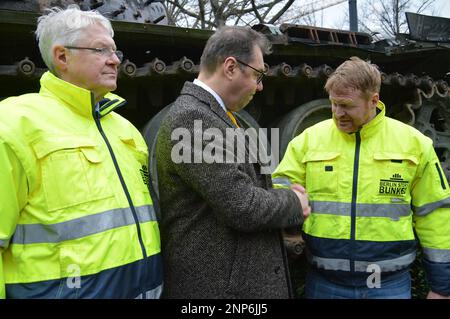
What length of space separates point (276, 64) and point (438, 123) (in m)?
2.81

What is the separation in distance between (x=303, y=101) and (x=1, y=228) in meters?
4.40

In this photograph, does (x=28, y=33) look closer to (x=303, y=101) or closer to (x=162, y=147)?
(x=162, y=147)

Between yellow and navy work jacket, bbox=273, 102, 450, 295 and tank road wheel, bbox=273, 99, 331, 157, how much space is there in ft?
8.89

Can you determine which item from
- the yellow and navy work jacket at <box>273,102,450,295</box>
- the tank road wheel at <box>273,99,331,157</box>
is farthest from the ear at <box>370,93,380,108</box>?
the tank road wheel at <box>273,99,331,157</box>

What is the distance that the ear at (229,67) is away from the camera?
185cm

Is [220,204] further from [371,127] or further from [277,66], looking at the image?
[277,66]

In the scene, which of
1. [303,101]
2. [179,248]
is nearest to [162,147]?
[179,248]

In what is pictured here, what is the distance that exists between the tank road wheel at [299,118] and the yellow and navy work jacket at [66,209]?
3308 millimetres

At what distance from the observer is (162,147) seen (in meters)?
1.84

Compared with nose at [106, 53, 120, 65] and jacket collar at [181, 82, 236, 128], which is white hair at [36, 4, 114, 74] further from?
jacket collar at [181, 82, 236, 128]

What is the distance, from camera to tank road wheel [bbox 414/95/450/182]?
5.83 meters

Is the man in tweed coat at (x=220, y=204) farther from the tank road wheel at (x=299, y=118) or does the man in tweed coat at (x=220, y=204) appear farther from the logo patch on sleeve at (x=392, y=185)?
the tank road wheel at (x=299, y=118)

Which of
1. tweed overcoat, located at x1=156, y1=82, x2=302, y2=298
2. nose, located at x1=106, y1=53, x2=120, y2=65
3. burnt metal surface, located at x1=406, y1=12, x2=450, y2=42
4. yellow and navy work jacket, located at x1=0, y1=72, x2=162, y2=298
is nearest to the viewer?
yellow and navy work jacket, located at x1=0, y1=72, x2=162, y2=298

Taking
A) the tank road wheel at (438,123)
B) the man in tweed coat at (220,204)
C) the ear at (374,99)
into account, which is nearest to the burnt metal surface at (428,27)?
the tank road wheel at (438,123)
